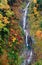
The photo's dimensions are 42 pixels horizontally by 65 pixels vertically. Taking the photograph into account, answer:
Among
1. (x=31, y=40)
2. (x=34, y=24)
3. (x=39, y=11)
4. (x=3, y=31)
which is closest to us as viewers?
(x=3, y=31)

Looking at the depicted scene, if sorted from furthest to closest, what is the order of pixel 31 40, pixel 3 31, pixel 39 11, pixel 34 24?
pixel 39 11
pixel 34 24
pixel 31 40
pixel 3 31

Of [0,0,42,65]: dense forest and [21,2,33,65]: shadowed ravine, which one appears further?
[21,2,33,65]: shadowed ravine

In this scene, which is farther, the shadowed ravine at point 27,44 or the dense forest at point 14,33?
the shadowed ravine at point 27,44

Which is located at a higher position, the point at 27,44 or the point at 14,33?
the point at 14,33

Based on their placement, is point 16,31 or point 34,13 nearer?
point 16,31

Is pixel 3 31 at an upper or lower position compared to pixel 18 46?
upper

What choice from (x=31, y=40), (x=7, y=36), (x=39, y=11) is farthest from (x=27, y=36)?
(x=39, y=11)

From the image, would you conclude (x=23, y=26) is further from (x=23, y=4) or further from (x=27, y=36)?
(x=23, y=4)

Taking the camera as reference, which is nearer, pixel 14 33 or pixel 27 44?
pixel 14 33
